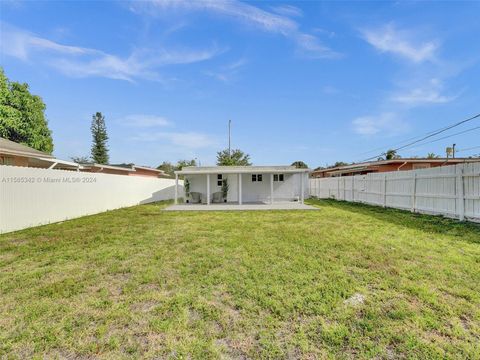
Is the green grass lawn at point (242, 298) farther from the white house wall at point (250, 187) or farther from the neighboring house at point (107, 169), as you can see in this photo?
the neighboring house at point (107, 169)

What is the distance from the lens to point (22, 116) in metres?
29.2

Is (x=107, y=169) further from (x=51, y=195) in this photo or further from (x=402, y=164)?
(x=402, y=164)

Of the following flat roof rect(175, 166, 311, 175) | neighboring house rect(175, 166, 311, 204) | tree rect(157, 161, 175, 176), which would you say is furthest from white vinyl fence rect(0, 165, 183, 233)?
tree rect(157, 161, 175, 176)

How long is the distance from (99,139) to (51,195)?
131ft

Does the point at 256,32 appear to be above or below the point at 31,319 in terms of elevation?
above

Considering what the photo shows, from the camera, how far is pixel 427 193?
10250mm

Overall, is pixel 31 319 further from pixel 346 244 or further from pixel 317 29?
pixel 317 29

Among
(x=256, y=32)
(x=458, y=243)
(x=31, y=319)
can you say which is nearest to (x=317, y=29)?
(x=256, y=32)

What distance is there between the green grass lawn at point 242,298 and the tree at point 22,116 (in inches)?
1201

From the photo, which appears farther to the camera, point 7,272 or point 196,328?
point 7,272

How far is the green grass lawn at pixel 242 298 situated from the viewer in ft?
7.83

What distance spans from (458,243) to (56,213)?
12.8m

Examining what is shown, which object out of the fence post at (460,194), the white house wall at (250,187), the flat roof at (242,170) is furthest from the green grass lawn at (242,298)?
the white house wall at (250,187)

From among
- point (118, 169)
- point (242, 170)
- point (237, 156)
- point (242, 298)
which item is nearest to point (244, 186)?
point (242, 170)
